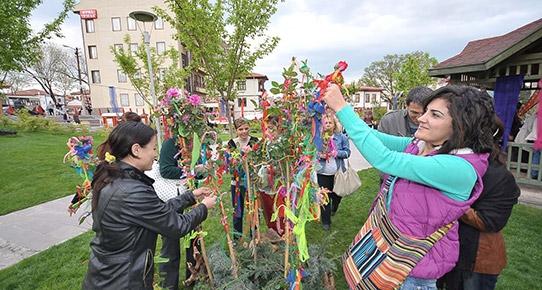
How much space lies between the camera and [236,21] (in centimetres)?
844

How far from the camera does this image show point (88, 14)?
28844mm

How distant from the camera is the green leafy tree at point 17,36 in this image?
16.3ft

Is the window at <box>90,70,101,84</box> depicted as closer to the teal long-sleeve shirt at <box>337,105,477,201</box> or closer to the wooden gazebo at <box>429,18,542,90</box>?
the wooden gazebo at <box>429,18,542,90</box>

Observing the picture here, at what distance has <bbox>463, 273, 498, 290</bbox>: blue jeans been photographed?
5.80ft

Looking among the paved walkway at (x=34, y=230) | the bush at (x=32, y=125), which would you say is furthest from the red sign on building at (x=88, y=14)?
the paved walkway at (x=34, y=230)

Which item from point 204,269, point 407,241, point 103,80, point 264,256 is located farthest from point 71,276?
point 103,80

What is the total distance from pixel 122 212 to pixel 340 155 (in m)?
3.02

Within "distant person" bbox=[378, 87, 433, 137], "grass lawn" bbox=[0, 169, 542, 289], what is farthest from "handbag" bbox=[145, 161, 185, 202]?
"distant person" bbox=[378, 87, 433, 137]

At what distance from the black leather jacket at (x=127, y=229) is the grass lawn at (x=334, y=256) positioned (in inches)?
29.9

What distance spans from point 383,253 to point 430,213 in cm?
31

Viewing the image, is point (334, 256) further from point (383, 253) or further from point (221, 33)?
point (221, 33)

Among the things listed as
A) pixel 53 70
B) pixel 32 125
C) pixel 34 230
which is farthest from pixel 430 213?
pixel 53 70

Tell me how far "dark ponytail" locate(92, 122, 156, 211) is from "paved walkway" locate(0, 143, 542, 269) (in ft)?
9.98

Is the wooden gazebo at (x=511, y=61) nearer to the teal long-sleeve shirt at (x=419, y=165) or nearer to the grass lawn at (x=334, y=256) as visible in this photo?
the grass lawn at (x=334, y=256)
